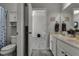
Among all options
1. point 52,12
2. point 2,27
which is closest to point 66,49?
point 2,27

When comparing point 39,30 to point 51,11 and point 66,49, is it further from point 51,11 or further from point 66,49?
point 66,49

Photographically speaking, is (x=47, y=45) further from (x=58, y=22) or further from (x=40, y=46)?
(x=58, y=22)

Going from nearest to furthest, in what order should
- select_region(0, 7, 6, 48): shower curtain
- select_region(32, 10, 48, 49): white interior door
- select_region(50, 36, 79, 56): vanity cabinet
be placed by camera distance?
1. select_region(50, 36, 79, 56): vanity cabinet
2. select_region(0, 7, 6, 48): shower curtain
3. select_region(32, 10, 48, 49): white interior door

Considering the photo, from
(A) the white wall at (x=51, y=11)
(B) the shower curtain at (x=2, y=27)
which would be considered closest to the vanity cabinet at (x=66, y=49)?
(A) the white wall at (x=51, y=11)

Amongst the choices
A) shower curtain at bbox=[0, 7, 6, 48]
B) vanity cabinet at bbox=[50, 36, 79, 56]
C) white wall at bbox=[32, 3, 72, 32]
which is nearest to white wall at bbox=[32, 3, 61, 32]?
white wall at bbox=[32, 3, 72, 32]

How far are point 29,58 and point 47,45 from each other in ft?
14.2

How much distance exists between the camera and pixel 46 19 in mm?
5090

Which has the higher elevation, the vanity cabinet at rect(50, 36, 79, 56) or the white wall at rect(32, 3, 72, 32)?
the white wall at rect(32, 3, 72, 32)

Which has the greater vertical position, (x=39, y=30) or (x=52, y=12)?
(x=52, y=12)

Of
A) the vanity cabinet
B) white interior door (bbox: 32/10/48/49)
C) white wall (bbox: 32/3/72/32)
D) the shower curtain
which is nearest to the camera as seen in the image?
the vanity cabinet

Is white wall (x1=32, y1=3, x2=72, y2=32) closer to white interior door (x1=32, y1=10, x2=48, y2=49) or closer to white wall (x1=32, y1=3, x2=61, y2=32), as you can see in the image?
white wall (x1=32, y1=3, x2=61, y2=32)

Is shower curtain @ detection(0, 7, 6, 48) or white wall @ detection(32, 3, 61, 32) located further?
white wall @ detection(32, 3, 61, 32)

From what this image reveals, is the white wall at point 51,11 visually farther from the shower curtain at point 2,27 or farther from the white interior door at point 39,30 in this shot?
the shower curtain at point 2,27

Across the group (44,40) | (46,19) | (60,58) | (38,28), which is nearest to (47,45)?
(44,40)
